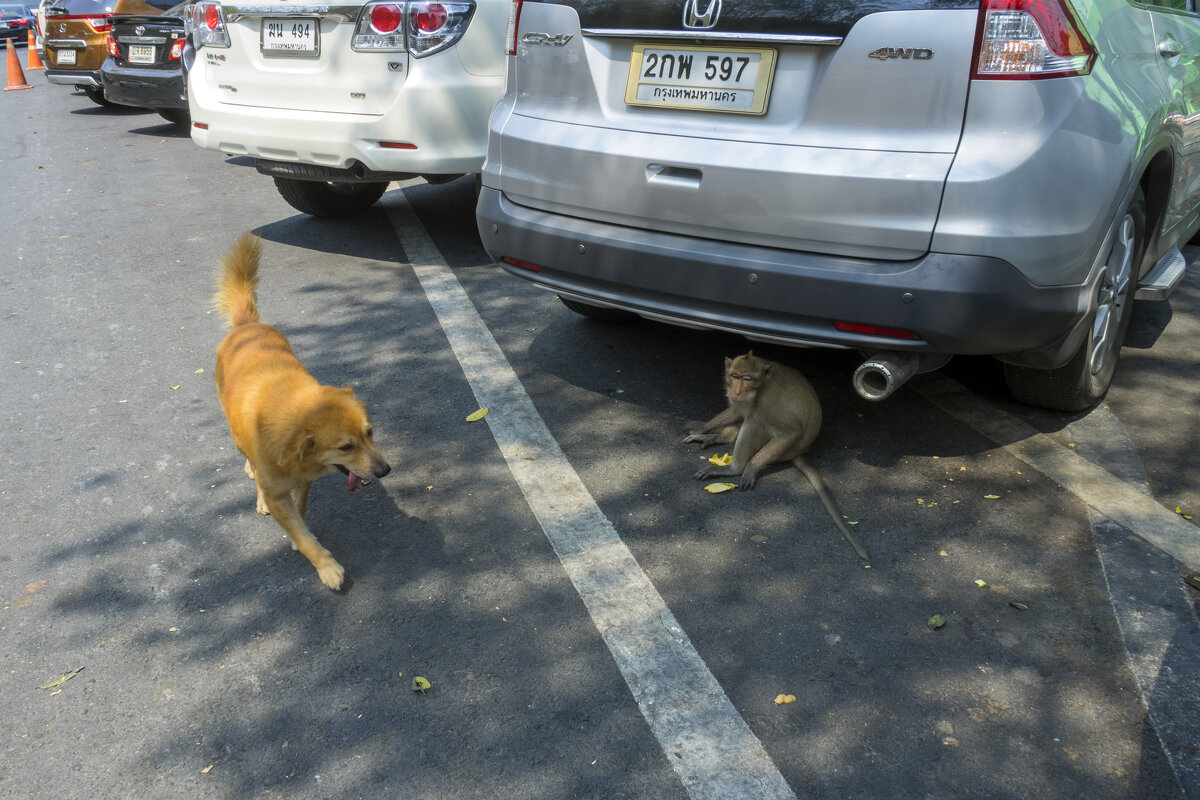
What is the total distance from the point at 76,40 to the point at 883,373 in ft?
44.8

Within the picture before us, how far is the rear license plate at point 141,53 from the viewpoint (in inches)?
444

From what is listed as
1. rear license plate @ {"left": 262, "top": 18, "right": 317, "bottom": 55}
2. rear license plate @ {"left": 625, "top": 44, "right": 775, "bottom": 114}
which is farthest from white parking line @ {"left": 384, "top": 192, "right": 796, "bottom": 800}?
rear license plate @ {"left": 262, "top": 18, "right": 317, "bottom": 55}

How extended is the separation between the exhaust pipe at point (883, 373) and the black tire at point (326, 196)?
15.9 feet

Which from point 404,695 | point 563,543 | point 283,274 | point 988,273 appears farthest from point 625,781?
point 283,274

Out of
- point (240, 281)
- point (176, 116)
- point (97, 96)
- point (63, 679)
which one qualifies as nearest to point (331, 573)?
point (63, 679)

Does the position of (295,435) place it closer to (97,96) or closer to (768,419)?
(768,419)

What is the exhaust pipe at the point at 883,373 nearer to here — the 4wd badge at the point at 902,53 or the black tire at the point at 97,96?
the 4wd badge at the point at 902,53

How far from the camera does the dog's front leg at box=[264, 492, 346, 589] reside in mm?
3135

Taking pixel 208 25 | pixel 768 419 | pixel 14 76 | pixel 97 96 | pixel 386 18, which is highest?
pixel 386 18

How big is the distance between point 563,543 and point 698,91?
1.66m

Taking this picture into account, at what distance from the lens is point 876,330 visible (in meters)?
3.21

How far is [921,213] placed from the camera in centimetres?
303

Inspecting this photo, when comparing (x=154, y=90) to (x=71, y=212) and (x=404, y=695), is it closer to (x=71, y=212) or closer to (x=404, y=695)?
(x=71, y=212)

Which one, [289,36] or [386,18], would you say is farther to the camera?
[289,36]
